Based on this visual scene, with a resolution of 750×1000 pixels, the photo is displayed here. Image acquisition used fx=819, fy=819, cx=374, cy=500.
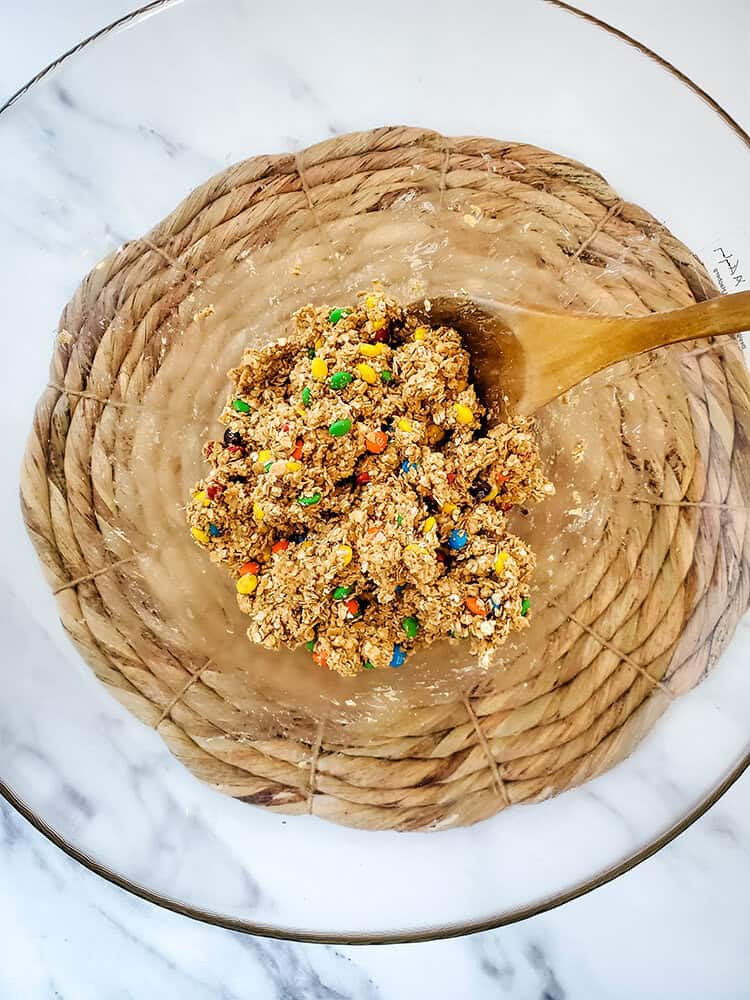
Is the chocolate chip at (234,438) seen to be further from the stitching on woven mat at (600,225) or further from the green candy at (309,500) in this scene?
the stitching on woven mat at (600,225)

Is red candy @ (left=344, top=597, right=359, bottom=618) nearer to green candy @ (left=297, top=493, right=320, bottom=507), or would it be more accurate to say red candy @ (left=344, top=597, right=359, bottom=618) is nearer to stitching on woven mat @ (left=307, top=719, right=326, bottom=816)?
green candy @ (left=297, top=493, right=320, bottom=507)

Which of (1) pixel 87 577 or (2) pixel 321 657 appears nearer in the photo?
(2) pixel 321 657

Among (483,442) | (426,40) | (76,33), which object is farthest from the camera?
(76,33)

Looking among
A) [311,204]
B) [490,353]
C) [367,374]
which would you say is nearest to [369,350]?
[367,374]

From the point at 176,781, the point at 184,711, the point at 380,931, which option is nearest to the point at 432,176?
the point at 184,711

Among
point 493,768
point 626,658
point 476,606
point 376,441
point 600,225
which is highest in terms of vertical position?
point 600,225

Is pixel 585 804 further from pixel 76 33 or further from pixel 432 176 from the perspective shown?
pixel 76 33

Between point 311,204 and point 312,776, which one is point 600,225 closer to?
point 311,204

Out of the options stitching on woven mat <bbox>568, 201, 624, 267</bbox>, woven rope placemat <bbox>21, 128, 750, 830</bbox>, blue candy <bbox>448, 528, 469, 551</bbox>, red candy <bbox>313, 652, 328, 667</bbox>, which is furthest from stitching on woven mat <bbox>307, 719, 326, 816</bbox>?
stitching on woven mat <bbox>568, 201, 624, 267</bbox>
